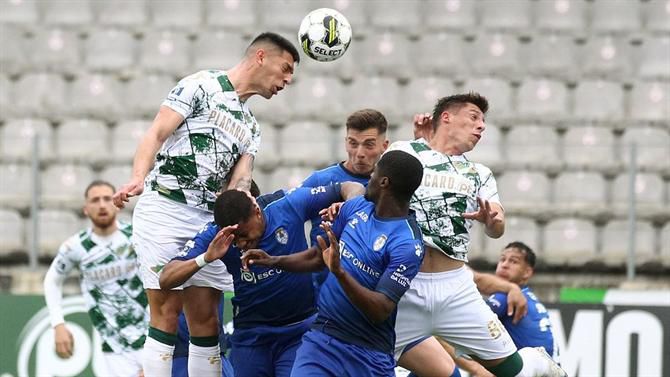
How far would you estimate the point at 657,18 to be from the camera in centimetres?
1639

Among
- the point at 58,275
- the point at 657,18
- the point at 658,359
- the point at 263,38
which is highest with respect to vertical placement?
the point at 657,18

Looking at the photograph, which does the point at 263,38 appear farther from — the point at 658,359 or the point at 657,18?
the point at 657,18

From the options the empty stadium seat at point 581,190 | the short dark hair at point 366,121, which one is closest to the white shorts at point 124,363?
the short dark hair at point 366,121

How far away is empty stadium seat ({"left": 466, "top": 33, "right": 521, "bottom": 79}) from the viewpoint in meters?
15.7

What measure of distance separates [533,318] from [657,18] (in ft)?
25.9

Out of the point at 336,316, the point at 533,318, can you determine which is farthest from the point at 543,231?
the point at 336,316

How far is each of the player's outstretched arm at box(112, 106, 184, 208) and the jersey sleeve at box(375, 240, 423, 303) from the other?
4.54 feet

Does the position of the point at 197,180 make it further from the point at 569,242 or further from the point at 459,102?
the point at 569,242

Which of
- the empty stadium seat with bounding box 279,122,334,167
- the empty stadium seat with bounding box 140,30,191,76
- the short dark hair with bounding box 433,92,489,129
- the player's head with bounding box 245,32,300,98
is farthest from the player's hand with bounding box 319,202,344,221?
the empty stadium seat with bounding box 140,30,191,76

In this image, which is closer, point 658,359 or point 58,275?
point 58,275

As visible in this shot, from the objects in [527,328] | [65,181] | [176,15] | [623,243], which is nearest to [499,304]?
[527,328]

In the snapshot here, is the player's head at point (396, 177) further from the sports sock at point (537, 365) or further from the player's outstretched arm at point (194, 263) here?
the sports sock at point (537, 365)

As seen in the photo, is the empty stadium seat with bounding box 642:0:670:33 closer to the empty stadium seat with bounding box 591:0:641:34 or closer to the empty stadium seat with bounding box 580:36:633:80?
the empty stadium seat with bounding box 591:0:641:34

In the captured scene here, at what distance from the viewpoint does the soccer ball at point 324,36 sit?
782cm
